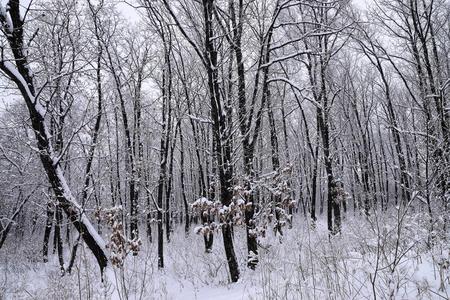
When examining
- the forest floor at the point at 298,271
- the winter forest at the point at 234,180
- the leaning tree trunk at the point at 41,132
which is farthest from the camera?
the leaning tree trunk at the point at 41,132

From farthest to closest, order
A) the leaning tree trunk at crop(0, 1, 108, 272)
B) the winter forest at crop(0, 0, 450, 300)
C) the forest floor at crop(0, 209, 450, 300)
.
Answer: the leaning tree trunk at crop(0, 1, 108, 272) < the winter forest at crop(0, 0, 450, 300) < the forest floor at crop(0, 209, 450, 300)

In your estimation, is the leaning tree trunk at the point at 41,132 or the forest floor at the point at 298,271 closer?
the forest floor at the point at 298,271

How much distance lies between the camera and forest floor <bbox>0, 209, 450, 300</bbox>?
3402mm

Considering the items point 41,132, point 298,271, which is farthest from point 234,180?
point 41,132

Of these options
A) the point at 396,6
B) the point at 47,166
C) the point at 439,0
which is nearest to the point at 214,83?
the point at 47,166

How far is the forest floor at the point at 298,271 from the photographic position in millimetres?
3402

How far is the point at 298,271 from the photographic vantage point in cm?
393

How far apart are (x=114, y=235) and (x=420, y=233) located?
547 centimetres

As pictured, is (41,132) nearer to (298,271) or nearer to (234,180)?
(234,180)

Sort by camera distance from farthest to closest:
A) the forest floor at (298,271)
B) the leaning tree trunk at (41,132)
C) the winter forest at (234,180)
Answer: the leaning tree trunk at (41,132)
the winter forest at (234,180)
the forest floor at (298,271)

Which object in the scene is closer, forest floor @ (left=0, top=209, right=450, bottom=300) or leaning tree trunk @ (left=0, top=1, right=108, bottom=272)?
forest floor @ (left=0, top=209, right=450, bottom=300)

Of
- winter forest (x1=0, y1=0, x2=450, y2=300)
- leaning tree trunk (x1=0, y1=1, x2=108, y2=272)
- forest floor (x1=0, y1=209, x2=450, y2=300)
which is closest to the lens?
forest floor (x1=0, y1=209, x2=450, y2=300)

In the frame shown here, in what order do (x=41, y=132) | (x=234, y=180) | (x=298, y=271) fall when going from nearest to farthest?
(x=298, y=271)
(x=234, y=180)
(x=41, y=132)

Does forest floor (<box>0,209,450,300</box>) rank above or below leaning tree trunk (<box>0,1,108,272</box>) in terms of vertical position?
below
